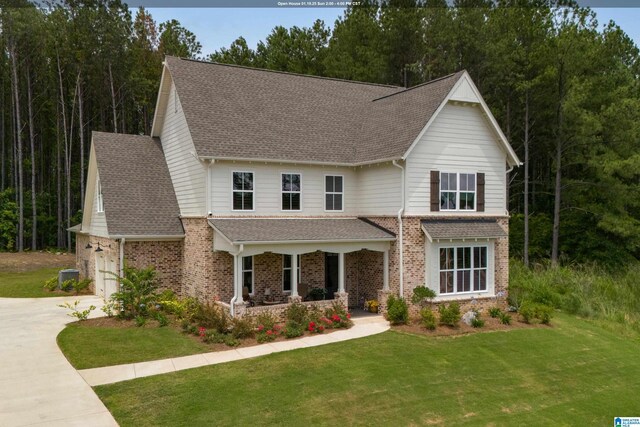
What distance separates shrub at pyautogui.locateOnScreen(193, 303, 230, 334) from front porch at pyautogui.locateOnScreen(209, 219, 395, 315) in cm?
60

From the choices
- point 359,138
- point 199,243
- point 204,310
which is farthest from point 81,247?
point 359,138

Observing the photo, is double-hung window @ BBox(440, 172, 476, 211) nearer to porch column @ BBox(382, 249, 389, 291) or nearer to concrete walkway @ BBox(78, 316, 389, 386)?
porch column @ BBox(382, 249, 389, 291)

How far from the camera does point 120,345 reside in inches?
550

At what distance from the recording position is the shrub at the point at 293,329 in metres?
15.2

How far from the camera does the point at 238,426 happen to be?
30.7 ft

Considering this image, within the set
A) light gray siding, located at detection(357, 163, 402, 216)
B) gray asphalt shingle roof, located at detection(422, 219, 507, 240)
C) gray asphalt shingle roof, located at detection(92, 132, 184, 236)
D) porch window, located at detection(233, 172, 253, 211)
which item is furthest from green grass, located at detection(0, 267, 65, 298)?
gray asphalt shingle roof, located at detection(422, 219, 507, 240)

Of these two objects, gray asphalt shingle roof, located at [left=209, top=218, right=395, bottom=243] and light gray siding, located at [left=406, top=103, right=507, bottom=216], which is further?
light gray siding, located at [left=406, top=103, right=507, bottom=216]

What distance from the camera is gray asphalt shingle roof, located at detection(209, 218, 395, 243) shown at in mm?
16859

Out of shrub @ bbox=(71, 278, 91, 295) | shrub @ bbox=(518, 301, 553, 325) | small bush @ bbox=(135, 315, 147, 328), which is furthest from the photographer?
shrub @ bbox=(71, 278, 91, 295)

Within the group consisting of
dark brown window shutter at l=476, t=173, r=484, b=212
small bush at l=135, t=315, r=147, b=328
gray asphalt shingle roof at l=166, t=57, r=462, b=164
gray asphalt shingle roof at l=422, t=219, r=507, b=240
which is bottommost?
small bush at l=135, t=315, r=147, b=328

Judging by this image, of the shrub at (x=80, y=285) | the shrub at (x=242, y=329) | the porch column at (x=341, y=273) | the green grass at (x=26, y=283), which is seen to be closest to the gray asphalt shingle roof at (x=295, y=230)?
the porch column at (x=341, y=273)

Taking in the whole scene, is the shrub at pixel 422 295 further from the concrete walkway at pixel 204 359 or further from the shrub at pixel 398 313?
the concrete walkway at pixel 204 359

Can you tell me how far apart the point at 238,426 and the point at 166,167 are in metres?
15.5

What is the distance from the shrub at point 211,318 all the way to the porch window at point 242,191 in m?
3.96
